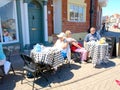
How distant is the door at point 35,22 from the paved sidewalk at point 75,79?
3.84 metres

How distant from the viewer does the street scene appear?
5008mm

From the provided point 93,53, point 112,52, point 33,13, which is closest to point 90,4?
point 33,13

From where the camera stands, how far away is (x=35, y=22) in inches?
408

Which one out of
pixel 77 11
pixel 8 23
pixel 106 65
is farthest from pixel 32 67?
pixel 77 11

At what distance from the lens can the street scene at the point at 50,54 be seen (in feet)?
16.4

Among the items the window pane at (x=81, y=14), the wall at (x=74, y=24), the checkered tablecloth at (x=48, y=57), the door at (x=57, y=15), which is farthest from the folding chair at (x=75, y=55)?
the window pane at (x=81, y=14)

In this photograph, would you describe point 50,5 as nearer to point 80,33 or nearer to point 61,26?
point 61,26

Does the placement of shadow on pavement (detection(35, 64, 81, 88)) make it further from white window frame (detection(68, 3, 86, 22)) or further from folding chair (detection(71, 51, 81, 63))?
white window frame (detection(68, 3, 86, 22))

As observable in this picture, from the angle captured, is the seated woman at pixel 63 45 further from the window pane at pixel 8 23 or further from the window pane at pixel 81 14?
the window pane at pixel 81 14

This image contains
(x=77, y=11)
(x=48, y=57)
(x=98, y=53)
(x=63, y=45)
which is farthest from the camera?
(x=77, y=11)

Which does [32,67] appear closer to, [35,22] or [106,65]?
[106,65]

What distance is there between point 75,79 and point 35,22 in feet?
Answer: 19.4

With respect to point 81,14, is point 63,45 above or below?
below

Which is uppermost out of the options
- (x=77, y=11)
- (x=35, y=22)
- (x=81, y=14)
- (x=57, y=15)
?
(x=77, y=11)
